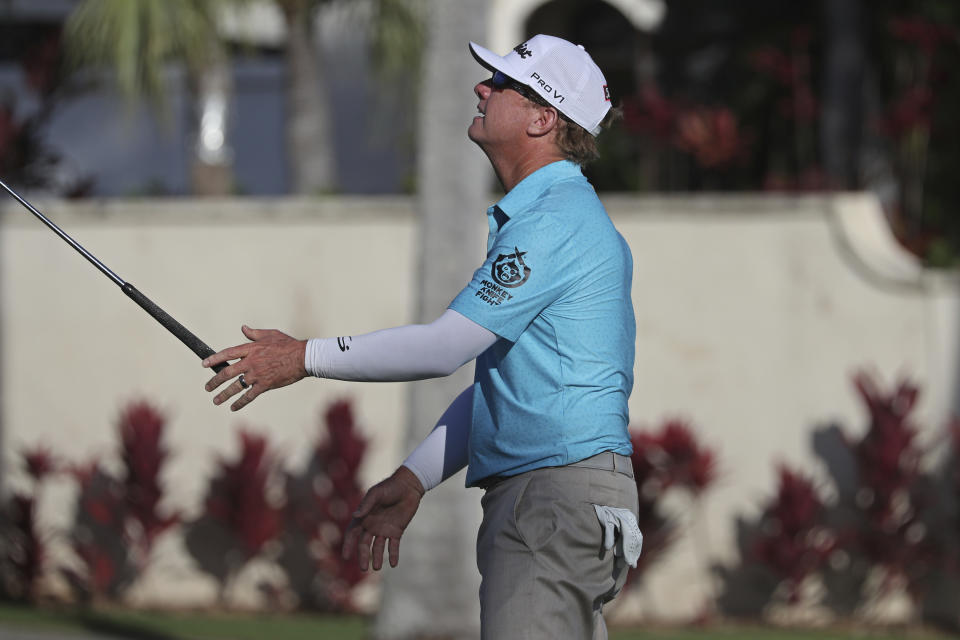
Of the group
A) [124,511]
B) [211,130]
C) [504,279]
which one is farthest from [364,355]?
[211,130]

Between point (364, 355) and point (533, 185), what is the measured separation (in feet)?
1.87

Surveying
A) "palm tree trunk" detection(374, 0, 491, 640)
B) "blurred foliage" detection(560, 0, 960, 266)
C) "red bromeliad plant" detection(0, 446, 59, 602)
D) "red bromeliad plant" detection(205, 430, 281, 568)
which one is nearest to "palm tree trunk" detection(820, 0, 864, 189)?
"blurred foliage" detection(560, 0, 960, 266)

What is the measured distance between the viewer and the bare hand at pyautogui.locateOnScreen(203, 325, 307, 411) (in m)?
3.08

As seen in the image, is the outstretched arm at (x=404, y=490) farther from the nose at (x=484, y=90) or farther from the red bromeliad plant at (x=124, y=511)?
the red bromeliad plant at (x=124, y=511)

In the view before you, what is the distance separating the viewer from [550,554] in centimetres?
320

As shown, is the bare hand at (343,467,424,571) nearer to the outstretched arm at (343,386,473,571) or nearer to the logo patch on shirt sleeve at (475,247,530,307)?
the outstretched arm at (343,386,473,571)

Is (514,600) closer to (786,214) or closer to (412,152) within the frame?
(786,214)

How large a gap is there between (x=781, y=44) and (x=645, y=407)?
4.43m

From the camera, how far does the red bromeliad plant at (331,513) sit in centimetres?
895

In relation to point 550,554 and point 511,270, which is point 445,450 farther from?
point 511,270

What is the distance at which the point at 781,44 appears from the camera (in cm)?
1210

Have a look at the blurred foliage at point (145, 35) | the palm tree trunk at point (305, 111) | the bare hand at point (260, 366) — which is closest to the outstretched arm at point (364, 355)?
the bare hand at point (260, 366)

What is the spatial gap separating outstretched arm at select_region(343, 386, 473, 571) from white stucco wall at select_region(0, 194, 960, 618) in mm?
4959

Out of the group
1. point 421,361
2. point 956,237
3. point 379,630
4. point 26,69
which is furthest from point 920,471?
point 26,69
